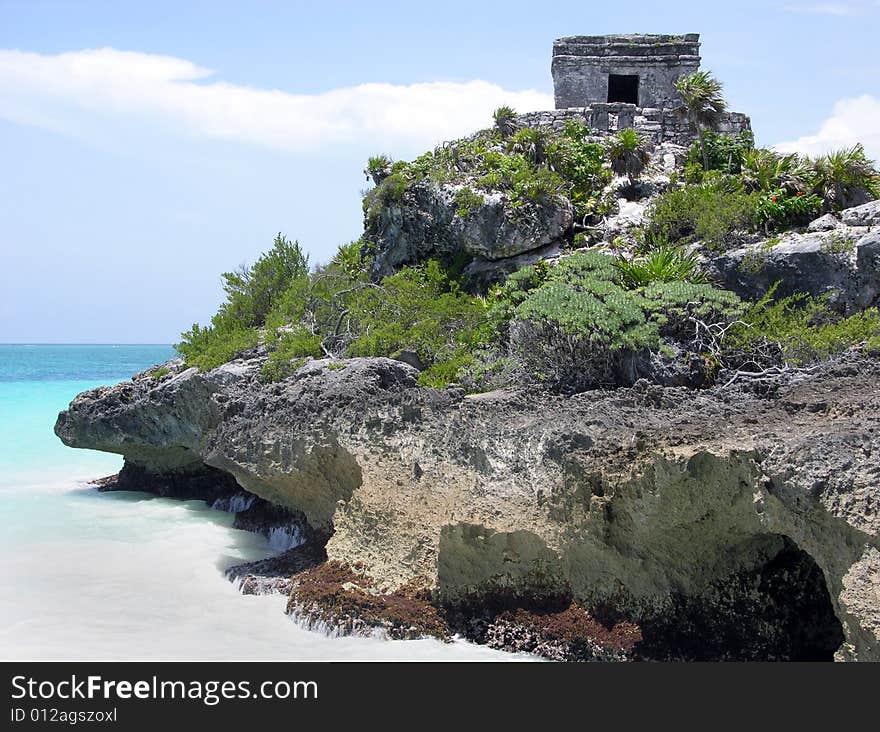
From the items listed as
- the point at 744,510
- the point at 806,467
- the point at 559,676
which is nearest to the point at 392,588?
the point at 559,676

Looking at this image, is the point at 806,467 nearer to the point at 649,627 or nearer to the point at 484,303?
the point at 649,627

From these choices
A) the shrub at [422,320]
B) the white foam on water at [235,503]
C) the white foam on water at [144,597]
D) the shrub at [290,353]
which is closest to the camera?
the white foam on water at [144,597]

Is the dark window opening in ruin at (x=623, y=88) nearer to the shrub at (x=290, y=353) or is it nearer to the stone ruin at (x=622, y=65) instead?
the stone ruin at (x=622, y=65)

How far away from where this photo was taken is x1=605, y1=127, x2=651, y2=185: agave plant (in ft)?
48.6

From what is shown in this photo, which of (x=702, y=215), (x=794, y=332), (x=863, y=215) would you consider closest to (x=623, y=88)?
(x=702, y=215)

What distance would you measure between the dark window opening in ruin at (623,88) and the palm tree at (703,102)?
277 cm

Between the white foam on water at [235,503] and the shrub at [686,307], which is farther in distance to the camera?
the white foam on water at [235,503]

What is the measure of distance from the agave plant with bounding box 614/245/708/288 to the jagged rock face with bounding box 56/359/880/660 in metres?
2.26

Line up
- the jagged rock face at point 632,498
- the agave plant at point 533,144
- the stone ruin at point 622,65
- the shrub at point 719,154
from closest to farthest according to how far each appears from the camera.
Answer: the jagged rock face at point 632,498, the shrub at point 719,154, the agave plant at point 533,144, the stone ruin at point 622,65

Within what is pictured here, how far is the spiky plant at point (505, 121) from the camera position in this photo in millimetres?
15969

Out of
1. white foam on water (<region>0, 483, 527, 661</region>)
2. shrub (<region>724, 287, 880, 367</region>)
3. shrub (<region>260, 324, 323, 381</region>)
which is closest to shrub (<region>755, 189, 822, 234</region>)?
shrub (<region>724, 287, 880, 367</region>)

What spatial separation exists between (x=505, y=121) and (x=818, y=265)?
22.4 ft

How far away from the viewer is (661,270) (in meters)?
11.3

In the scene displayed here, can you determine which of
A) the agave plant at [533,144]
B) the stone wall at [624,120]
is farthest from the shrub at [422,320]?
the stone wall at [624,120]
